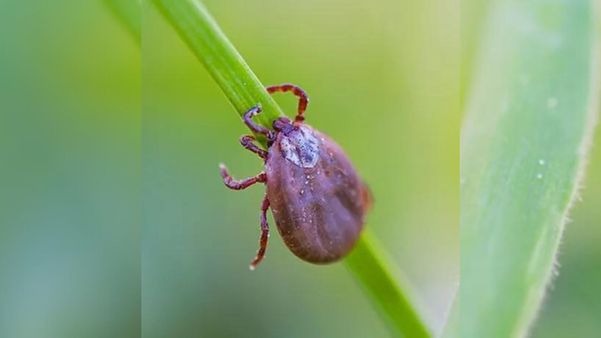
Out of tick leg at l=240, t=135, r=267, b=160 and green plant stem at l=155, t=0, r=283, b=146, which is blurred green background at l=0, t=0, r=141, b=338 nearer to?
tick leg at l=240, t=135, r=267, b=160

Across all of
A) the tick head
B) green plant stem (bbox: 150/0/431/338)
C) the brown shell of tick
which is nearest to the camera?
green plant stem (bbox: 150/0/431/338)

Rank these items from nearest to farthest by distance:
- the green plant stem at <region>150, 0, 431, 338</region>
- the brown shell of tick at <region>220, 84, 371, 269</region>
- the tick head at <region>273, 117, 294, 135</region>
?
1. the green plant stem at <region>150, 0, 431, 338</region>
2. the tick head at <region>273, 117, 294, 135</region>
3. the brown shell of tick at <region>220, 84, 371, 269</region>

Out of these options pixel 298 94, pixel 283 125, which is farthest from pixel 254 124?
pixel 298 94

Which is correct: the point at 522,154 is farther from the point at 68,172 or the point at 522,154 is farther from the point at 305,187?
the point at 68,172

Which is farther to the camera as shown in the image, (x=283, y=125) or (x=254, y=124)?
(x=283, y=125)

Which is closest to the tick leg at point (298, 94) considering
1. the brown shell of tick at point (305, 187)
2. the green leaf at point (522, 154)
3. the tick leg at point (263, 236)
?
the brown shell of tick at point (305, 187)

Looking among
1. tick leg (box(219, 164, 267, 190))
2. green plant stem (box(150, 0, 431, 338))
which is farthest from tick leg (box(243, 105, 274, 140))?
tick leg (box(219, 164, 267, 190))
